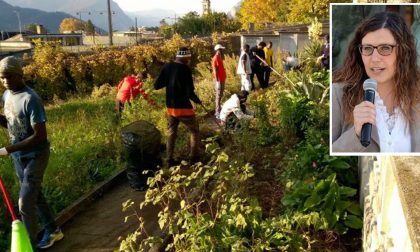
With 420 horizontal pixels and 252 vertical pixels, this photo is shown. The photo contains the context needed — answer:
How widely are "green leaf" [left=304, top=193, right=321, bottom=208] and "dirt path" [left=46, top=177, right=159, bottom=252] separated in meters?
1.68

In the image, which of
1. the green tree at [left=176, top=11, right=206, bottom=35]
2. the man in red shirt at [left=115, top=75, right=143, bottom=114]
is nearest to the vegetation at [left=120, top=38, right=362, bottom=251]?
the man in red shirt at [left=115, top=75, right=143, bottom=114]

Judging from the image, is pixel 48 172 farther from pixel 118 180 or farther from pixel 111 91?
pixel 111 91

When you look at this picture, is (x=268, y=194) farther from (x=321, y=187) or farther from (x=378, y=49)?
(x=378, y=49)

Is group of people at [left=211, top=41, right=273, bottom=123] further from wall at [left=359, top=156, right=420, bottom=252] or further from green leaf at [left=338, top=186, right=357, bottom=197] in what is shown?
wall at [left=359, top=156, right=420, bottom=252]

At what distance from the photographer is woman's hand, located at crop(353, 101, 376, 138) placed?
1.59 m

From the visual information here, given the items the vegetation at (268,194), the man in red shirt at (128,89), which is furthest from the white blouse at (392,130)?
the man in red shirt at (128,89)

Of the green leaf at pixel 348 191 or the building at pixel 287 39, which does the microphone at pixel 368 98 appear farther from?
the building at pixel 287 39

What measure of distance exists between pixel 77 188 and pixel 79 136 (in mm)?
2574

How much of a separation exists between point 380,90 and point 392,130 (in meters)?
0.16

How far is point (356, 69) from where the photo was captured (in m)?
1.59

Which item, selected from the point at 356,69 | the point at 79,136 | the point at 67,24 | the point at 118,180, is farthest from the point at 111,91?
the point at 67,24

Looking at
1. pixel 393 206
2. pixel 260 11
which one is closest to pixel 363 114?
pixel 393 206

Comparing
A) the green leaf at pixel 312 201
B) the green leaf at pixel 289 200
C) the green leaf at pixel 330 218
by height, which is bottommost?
the green leaf at pixel 330 218

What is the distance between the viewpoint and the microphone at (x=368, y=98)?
1.58 m
